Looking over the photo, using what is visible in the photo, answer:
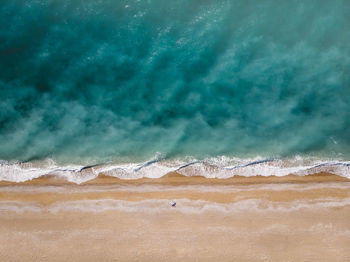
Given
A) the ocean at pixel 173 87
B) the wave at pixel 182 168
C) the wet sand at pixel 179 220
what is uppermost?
the ocean at pixel 173 87

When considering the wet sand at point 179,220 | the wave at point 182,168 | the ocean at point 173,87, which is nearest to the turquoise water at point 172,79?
the ocean at point 173,87

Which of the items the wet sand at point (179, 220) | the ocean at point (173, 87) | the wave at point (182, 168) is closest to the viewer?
the wet sand at point (179, 220)

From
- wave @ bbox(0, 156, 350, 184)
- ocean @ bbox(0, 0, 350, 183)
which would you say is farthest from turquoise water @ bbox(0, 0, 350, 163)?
wave @ bbox(0, 156, 350, 184)

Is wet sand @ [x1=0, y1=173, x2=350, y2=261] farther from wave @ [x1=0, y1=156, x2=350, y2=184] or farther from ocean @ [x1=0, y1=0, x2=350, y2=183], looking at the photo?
ocean @ [x1=0, y1=0, x2=350, y2=183]

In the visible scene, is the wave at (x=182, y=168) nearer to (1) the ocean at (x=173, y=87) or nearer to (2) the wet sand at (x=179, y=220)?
(1) the ocean at (x=173, y=87)

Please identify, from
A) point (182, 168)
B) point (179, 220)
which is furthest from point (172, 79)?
point (179, 220)

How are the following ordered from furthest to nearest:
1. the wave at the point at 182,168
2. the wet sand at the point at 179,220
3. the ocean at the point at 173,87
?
1. the ocean at the point at 173,87
2. the wave at the point at 182,168
3. the wet sand at the point at 179,220

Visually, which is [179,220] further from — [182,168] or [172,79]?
[172,79]
